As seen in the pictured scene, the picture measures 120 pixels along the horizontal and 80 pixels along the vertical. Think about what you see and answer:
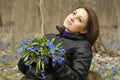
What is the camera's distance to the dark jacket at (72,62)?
3955 millimetres

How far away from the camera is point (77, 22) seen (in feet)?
14.2

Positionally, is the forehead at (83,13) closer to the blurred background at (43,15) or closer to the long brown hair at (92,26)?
the long brown hair at (92,26)

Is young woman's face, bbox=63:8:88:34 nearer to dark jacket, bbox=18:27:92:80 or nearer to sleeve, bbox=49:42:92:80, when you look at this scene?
dark jacket, bbox=18:27:92:80

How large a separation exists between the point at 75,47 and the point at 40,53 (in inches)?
20.0

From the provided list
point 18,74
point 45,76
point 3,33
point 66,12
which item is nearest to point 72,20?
point 45,76

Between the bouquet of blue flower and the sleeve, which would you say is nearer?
the bouquet of blue flower

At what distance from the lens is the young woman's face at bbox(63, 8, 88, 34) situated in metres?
4.29

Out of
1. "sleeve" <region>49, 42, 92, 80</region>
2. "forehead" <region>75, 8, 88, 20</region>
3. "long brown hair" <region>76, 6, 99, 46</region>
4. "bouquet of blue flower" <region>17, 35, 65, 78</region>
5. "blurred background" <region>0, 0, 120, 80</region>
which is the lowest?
"blurred background" <region>0, 0, 120, 80</region>

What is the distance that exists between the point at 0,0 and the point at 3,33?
2345 mm

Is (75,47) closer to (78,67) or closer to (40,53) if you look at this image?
(78,67)

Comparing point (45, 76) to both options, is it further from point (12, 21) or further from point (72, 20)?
point (12, 21)

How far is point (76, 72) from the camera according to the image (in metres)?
4.04

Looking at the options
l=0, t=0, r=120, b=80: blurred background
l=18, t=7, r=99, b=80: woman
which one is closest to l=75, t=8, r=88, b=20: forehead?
l=18, t=7, r=99, b=80: woman

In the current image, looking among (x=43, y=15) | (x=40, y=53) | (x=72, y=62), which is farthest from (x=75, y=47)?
(x=43, y=15)
